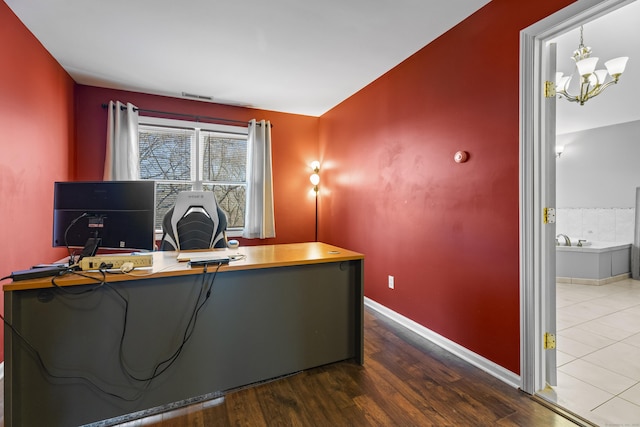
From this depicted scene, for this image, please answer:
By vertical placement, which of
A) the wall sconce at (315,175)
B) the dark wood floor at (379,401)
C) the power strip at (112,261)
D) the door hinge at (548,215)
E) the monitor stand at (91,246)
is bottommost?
the dark wood floor at (379,401)

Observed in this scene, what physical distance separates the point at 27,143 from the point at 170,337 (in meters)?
2.05

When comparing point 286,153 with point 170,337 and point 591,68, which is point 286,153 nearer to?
point 170,337

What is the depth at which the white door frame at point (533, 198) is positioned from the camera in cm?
177

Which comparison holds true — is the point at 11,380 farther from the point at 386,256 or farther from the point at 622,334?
the point at 622,334

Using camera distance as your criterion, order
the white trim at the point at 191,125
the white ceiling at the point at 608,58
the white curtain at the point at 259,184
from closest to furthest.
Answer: the white ceiling at the point at 608,58 < the white trim at the point at 191,125 < the white curtain at the point at 259,184

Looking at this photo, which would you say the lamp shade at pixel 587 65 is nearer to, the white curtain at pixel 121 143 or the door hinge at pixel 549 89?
the door hinge at pixel 549 89

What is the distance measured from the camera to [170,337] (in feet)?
5.36

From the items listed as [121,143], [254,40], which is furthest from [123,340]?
[121,143]

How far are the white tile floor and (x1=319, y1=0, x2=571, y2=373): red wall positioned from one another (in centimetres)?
39

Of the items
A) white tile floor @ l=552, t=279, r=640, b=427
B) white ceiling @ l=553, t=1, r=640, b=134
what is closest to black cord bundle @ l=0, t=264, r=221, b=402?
white tile floor @ l=552, t=279, r=640, b=427

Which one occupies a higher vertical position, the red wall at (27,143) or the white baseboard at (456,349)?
the red wall at (27,143)

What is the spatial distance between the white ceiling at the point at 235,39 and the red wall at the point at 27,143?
0.21m

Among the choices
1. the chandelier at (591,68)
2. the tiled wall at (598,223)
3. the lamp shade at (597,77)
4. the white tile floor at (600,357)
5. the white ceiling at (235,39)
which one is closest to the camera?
the white tile floor at (600,357)

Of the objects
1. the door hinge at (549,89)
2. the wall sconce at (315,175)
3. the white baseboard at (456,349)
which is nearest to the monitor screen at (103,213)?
the white baseboard at (456,349)
